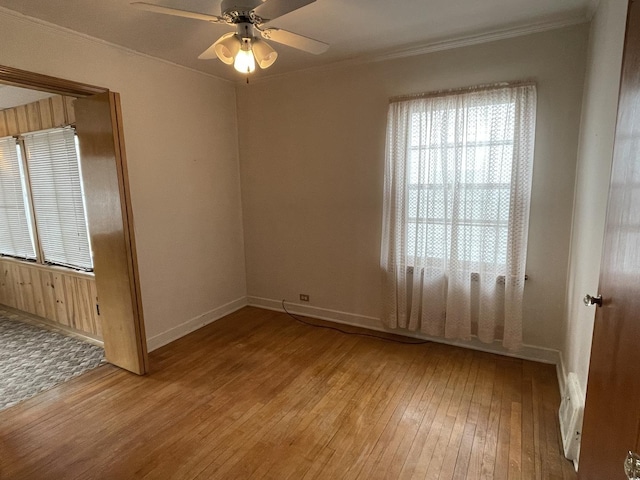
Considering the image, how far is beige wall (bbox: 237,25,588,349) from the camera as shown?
2520 mm

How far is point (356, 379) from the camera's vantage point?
2.63 m

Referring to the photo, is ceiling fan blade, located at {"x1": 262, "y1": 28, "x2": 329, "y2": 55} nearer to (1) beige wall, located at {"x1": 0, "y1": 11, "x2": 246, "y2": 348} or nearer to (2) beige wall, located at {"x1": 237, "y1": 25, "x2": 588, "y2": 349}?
(2) beige wall, located at {"x1": 237, "y1": 25, "x2": 588, "y2": 349}

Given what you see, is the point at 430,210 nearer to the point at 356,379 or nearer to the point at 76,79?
the point at 356,379

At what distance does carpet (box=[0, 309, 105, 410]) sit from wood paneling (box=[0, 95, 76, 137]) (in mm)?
2108

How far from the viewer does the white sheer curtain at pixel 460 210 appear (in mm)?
2586

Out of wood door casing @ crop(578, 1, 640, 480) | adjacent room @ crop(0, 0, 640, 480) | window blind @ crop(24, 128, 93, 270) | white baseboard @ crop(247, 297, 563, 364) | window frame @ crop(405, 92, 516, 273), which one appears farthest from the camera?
window blind @ crop(24, 128, 93, 270)

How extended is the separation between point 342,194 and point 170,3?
2018mm

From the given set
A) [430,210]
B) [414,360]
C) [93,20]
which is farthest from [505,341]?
[93,20]

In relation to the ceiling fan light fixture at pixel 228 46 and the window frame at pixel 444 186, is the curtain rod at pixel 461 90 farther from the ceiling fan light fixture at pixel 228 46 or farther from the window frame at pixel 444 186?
the ceiling fan light fixture at pixel 228 46

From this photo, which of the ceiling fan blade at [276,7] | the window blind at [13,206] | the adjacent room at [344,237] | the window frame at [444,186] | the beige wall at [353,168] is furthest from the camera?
the window blind at [13,206]

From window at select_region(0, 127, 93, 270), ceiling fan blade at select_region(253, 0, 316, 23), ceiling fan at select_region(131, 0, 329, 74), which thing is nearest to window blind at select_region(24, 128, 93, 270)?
window at select_region(0, 127, 93, 270)

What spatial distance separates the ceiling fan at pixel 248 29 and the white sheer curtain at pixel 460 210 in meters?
1.26

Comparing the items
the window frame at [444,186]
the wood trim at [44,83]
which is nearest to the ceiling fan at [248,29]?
the wood trim at [44,83]

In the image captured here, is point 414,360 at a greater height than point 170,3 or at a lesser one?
lesser
